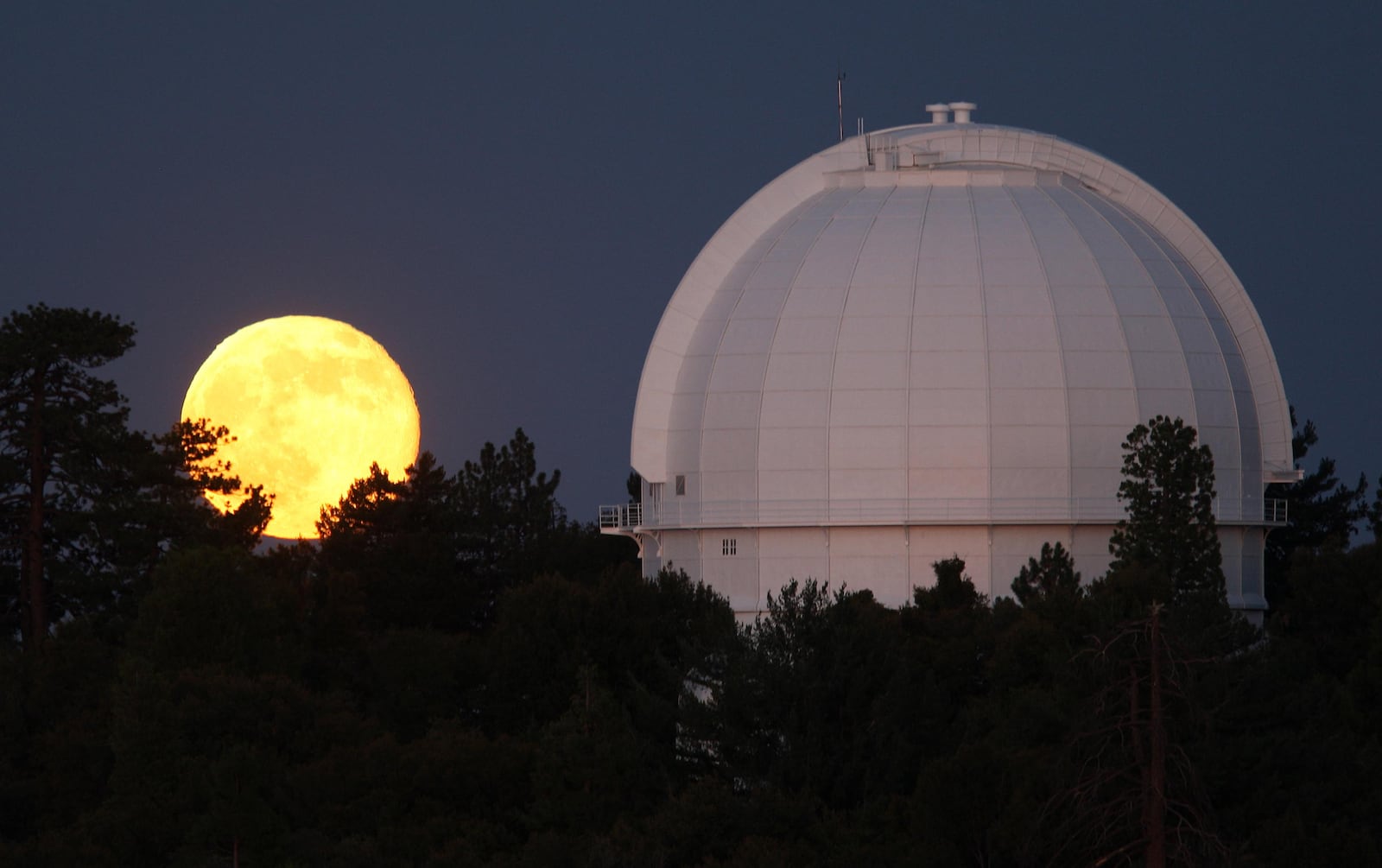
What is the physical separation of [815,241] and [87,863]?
2015 cm

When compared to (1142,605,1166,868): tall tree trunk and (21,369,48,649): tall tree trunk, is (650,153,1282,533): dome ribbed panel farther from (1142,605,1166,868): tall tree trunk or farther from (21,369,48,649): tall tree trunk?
(1142,605,1166,868): tall tree trunk

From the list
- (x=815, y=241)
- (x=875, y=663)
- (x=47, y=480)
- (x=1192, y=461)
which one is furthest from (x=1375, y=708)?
(x=47, y=480)

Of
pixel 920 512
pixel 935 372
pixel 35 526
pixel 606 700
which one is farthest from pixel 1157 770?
pixel 35 526

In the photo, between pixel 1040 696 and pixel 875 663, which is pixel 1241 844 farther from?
pixel 875 663

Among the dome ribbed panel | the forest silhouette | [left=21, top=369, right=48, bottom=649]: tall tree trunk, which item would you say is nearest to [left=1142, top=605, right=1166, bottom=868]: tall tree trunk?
the forest silhouette

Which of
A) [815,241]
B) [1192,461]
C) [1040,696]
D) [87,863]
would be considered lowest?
[87,863]

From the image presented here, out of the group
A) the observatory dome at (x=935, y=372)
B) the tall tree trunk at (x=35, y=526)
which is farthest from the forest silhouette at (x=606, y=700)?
the observatory dome at (x=935, y=372)

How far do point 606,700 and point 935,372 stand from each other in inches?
521

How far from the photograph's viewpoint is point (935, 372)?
41375 millimetres

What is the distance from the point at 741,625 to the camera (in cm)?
4053

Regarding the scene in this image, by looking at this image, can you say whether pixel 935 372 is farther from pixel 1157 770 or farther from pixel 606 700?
pixel 1157 770

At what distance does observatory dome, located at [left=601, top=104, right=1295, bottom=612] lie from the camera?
134 feet

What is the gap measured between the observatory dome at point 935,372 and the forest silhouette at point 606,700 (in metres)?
2.28

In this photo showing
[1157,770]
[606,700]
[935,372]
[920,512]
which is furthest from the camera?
[935,372]
